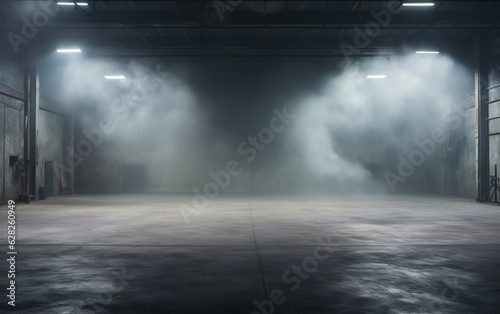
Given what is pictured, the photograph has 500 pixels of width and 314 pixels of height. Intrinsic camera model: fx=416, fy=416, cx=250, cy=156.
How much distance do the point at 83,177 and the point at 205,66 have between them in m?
9.66

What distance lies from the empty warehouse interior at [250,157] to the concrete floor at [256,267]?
0.05 meters

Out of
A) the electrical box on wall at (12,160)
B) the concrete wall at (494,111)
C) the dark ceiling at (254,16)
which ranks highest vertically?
the dark ceiling at (254,16)

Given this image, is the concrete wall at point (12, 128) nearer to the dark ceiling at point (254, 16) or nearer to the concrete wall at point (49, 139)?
the concrete wall at point (49, 139)

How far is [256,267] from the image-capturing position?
591 cm

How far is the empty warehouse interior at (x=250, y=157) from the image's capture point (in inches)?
205

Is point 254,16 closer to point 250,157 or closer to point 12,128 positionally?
point 250,157

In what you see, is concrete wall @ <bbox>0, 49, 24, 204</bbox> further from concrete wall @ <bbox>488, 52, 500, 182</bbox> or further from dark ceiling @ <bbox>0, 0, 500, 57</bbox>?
concrete wall @ <bbox>488, 52, 500, 182</bbox>

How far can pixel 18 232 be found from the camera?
30.0ft

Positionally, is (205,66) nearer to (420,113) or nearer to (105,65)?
(105,65)

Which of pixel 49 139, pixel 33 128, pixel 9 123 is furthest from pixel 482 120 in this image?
pixel 49 139

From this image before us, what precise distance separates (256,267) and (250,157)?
61.4 ft

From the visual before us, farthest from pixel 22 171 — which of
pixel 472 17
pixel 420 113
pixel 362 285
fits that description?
pixel 420 113

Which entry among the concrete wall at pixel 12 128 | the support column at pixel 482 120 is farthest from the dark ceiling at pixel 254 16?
the concrete wall at pixel 12 128

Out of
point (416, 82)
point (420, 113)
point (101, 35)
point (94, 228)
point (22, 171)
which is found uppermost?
point (101, 35)
